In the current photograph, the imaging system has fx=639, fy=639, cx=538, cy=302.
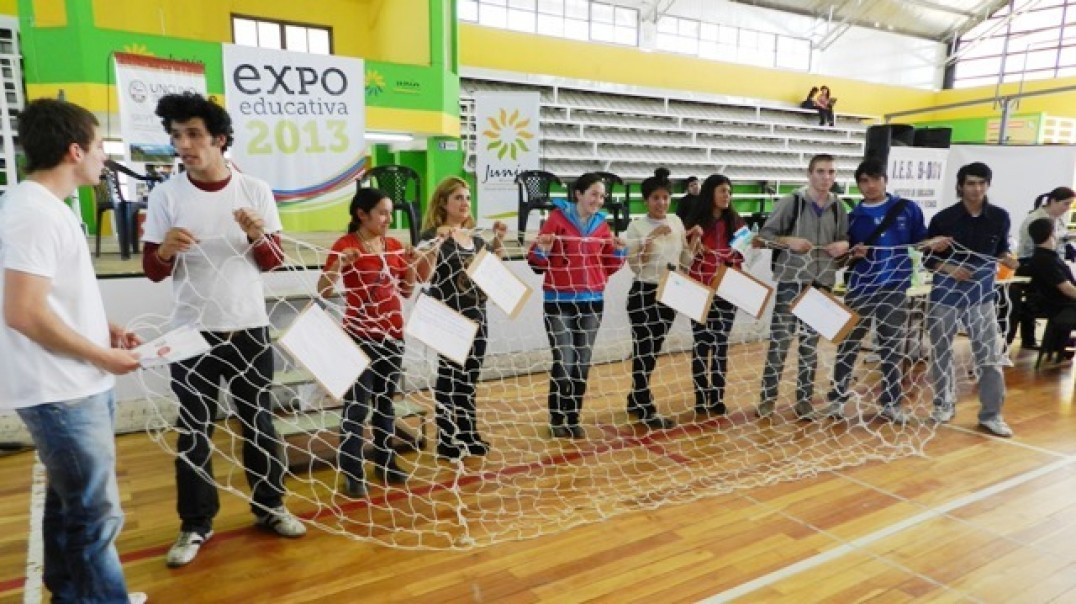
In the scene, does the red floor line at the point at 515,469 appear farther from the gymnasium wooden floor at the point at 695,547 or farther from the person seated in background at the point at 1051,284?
the person seated in background at the point at 1051,284

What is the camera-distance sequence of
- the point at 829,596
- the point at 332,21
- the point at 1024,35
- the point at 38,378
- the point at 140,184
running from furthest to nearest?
the point at 1024,35, the point at 332,21, the point at 140,184, the point at 829,596, the point at 38,378

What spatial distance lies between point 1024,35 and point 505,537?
53.8 ft

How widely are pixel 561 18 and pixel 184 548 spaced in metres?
9.26

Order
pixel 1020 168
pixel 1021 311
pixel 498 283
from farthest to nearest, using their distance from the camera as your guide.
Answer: pixel 1020 168
pixel 1021 311
pixel 498 283

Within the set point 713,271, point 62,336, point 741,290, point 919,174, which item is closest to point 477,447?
point 741,290

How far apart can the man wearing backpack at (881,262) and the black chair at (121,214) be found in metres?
4.06

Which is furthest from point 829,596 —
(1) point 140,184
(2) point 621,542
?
(1) point 140,184

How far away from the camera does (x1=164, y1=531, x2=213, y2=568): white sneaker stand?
198cm

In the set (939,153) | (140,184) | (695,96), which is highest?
(695,96)

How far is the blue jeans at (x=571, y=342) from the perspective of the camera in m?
2.97

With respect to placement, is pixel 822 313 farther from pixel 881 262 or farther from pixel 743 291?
pixel 881 262

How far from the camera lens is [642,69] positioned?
10016mm

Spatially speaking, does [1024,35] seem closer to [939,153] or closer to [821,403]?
[939,153]

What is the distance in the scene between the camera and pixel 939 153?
4.74m
